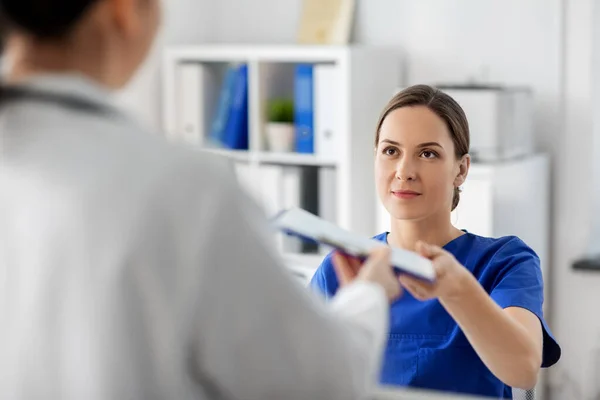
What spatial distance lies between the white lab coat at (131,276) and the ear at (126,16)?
0.20 ft

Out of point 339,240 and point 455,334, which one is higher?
point 339,240

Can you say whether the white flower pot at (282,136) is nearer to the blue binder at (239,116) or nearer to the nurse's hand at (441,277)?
the blue binder at (239,116)

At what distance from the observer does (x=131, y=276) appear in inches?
34.6

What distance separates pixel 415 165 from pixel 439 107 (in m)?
0.13

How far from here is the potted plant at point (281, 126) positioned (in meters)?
4.04

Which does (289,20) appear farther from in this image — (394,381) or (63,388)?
(63,388)

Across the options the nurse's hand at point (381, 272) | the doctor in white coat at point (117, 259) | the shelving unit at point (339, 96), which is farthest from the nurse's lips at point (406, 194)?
the shelving unit at point (339, 96)

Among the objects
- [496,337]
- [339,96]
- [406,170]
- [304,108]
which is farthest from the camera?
[304,108]

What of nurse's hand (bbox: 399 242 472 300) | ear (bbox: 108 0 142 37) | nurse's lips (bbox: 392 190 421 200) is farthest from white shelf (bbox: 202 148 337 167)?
ear (bbox: 108 0 142 37)

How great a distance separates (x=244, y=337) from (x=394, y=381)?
3.54 feet

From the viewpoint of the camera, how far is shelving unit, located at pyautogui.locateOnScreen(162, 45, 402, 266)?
12.6 ft

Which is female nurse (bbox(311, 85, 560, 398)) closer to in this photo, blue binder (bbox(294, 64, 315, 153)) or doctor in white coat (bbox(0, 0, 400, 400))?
doctor in white coat (bbox(0, 0, 400, 400))

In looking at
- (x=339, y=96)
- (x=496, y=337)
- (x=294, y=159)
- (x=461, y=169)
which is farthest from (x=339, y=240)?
(x=294, y=159)

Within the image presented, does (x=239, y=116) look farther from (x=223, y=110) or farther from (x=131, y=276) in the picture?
(x=131, y=276)
